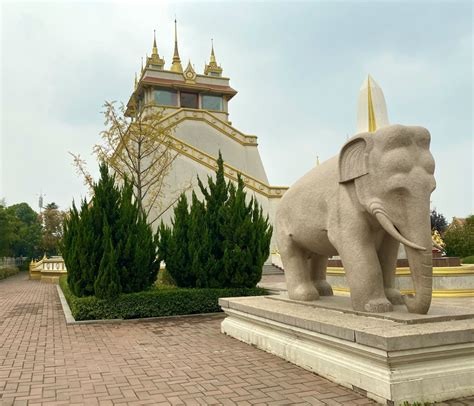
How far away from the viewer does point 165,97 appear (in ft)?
120

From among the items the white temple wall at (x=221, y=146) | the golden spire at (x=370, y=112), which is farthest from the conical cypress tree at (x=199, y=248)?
the white temple wall at (x=221, y=146)

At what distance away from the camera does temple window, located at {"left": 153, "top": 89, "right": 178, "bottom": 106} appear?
1421 inches

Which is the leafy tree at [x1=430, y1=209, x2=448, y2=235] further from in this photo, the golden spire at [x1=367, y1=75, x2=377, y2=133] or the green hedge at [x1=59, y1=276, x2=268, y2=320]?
the green hedge at [x1=59, y1=276, x2=268, y2=320]

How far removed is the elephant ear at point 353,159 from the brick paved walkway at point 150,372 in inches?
93.9

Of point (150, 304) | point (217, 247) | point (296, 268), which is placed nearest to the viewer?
point (296, 268)

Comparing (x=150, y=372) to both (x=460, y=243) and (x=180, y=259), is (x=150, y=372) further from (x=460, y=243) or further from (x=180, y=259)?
(x=460, y=243)

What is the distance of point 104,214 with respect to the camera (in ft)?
34.2

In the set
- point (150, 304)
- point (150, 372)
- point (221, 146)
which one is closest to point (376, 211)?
point (150, 372)

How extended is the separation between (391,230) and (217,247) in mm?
7139

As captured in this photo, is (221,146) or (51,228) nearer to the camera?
(221,146)

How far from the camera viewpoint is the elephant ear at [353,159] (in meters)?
5.21

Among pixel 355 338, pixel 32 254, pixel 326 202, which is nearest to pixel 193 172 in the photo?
pixel 326 202

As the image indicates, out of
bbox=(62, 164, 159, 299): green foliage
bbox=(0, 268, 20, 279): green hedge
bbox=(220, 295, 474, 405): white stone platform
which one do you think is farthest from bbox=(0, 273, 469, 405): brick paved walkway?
bbox=(0, 268, 20, 279): green hedge

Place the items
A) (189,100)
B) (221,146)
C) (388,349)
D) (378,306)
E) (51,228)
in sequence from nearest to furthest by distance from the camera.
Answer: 1. (388,349)
2. (378,306)
3. (221,146)
4. (189,100)
5. (51,228)
